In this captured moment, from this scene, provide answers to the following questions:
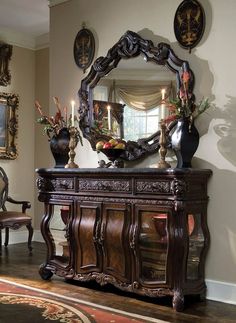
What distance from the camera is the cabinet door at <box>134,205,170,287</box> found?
11.3 feet

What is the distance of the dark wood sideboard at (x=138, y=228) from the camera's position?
10.8 feet

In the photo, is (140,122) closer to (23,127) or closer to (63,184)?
(63,184)

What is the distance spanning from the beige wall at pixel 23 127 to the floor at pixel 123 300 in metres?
1.71

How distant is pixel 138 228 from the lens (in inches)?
137

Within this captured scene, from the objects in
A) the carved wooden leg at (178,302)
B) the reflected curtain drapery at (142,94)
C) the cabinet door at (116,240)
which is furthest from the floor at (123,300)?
the reflected curtain drapery at (142,94)

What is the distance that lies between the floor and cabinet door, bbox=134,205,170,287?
202 millimetres

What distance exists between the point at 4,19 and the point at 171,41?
2738 mm

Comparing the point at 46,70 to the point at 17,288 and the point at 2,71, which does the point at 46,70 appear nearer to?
the point at 2,71

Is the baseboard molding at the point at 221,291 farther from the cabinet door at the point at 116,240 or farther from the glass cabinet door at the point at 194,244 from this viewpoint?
the cabinet door at the point at 116,240

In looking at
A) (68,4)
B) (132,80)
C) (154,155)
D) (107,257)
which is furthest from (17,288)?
(68,4)

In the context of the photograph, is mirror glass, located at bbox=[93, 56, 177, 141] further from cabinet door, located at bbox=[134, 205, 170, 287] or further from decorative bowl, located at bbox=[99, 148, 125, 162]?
cabinet door, located at bbox=[134, 205, 170, 287]

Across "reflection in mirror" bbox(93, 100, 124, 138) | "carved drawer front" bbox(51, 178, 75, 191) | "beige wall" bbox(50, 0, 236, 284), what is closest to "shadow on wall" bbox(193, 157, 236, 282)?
"beige wall" bbox(50, 0, 236, 284)

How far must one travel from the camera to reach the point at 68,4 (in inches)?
190

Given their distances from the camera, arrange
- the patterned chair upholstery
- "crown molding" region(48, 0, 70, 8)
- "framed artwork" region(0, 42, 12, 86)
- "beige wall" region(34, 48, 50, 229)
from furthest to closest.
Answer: "beige wall" region(34, 48, 50, 229)
"framed artwork" region(0, 42, 12, 86)
the patterned chair upholstery
"crown molding" region(48, 0, 70, 8)
